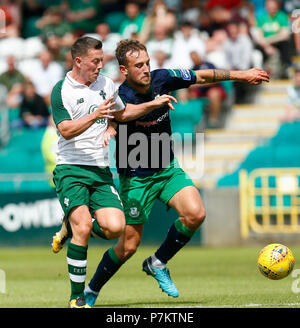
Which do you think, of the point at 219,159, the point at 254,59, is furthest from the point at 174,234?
the point at 254,59

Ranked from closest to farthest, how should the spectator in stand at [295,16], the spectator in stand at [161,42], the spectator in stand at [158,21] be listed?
the spectator in stand at [295,16] < the spectator in stand at [161,42] < the spectator in stand at [158,21]

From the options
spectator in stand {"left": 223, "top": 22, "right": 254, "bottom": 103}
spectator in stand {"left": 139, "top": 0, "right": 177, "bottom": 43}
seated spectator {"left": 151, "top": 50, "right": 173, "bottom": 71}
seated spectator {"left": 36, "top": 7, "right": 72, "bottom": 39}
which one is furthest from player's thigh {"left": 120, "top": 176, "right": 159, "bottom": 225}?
seated spectator {"left": 36, "top": 7, "right": 72, "bottom": 39}

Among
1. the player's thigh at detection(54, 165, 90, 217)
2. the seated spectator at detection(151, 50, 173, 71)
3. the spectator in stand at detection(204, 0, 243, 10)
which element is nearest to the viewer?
the player's thigh at detection(54, 165, 90, 217)

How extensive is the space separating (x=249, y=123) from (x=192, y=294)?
9863 millimetres

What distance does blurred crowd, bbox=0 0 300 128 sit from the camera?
18281 mm

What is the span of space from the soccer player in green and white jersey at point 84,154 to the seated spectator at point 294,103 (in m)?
9.22

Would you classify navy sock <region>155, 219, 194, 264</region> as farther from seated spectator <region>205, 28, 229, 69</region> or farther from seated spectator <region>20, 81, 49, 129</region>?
seated spectator <region>20, 81, 49, 129</region>

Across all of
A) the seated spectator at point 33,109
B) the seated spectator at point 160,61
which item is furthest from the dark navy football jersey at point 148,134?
the seated spectator at point 33,109

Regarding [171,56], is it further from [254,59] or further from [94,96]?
[94,96]

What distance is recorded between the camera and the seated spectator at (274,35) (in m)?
18.3

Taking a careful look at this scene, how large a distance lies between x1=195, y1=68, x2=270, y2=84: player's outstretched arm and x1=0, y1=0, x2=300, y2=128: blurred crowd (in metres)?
8.36

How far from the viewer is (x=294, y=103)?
56.2 feet

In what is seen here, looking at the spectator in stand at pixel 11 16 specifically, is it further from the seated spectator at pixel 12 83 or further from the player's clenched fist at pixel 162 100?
the player's clenched fist at pixel 162 100
